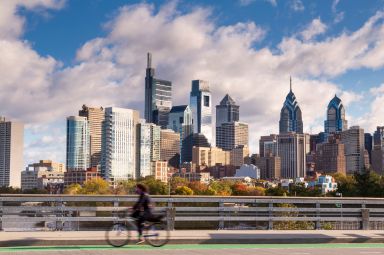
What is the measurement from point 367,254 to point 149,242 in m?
6.02

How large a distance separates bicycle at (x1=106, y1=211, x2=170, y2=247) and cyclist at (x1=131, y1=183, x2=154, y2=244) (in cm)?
13

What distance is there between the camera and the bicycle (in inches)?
728

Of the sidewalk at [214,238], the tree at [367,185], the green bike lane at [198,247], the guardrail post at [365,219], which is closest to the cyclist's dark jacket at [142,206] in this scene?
the sidewalk at [214,238]

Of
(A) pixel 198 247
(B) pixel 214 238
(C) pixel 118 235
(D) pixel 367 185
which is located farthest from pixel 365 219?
(D) pixel 367 185

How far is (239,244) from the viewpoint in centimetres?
1998

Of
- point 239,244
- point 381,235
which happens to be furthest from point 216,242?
point 381,235

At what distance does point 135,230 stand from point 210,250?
88.2 inches

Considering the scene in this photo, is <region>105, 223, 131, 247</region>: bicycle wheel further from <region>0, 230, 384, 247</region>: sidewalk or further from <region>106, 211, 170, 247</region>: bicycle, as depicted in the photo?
<region>0, 230, 384, 247</region>: sidewalk

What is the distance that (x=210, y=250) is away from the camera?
18172mm

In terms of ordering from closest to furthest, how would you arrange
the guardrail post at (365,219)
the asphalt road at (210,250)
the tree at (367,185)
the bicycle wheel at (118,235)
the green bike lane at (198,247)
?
the asphalt road at (210,250), the green bike lane at (198,247), the bicycle wheel at (118,235), the guardrail post at (365,219), the tree at (367,185)

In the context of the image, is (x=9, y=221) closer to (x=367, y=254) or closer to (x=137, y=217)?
(x=137, y=217)

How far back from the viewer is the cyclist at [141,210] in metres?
18.5

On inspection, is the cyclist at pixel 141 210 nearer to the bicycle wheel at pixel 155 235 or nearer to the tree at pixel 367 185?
the bicycle wheel at pixel 155 235

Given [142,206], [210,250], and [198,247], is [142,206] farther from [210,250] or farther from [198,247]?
[210,250]
